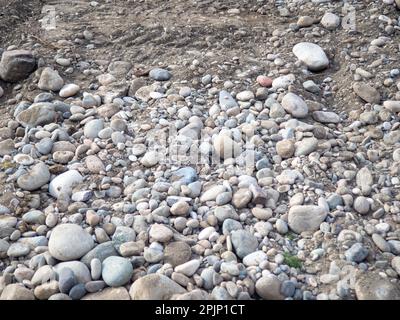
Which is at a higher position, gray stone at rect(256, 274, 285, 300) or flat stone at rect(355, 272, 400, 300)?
gray stone at rect(256, 274, 285, 300)

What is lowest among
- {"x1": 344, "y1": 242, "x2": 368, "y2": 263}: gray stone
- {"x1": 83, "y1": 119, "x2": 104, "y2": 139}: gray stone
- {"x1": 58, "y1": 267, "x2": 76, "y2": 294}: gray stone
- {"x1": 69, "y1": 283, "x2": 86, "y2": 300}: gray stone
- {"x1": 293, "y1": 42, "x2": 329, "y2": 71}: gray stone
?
{"x1": 344, "y1": 242, "x2": 368, "y2": 263}: gray stone

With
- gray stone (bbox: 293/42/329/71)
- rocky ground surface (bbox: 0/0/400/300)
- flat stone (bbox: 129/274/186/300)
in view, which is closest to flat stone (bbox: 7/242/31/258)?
rocky ground surface (bbox: 0/0/400/300)

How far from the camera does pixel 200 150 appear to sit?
8.77 feet

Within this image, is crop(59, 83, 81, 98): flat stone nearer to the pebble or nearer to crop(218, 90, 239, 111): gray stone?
crop(218, 90, 239, 111): gray stone

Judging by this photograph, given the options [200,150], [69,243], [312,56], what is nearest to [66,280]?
[69,243]

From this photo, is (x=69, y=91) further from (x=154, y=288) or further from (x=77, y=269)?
(x=154, y=288)

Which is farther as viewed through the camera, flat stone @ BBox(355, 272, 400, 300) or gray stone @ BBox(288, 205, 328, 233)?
gray stone @ BBox(288, 205, 328, 233)

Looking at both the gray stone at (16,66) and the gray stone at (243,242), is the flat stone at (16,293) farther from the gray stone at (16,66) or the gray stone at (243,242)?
the gray stone at (16,66)

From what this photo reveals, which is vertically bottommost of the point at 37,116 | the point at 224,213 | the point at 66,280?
the point at 224,213

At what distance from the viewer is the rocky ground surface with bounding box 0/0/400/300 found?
2.10 metres

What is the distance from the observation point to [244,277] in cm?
206

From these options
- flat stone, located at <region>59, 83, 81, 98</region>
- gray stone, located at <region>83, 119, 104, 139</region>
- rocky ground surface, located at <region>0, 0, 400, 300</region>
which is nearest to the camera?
rocky ground surface, located at <region>0, 0, 400, 300</region>

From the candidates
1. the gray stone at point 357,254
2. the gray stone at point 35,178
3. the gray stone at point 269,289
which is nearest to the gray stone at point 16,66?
the gray stone at point 35,178
